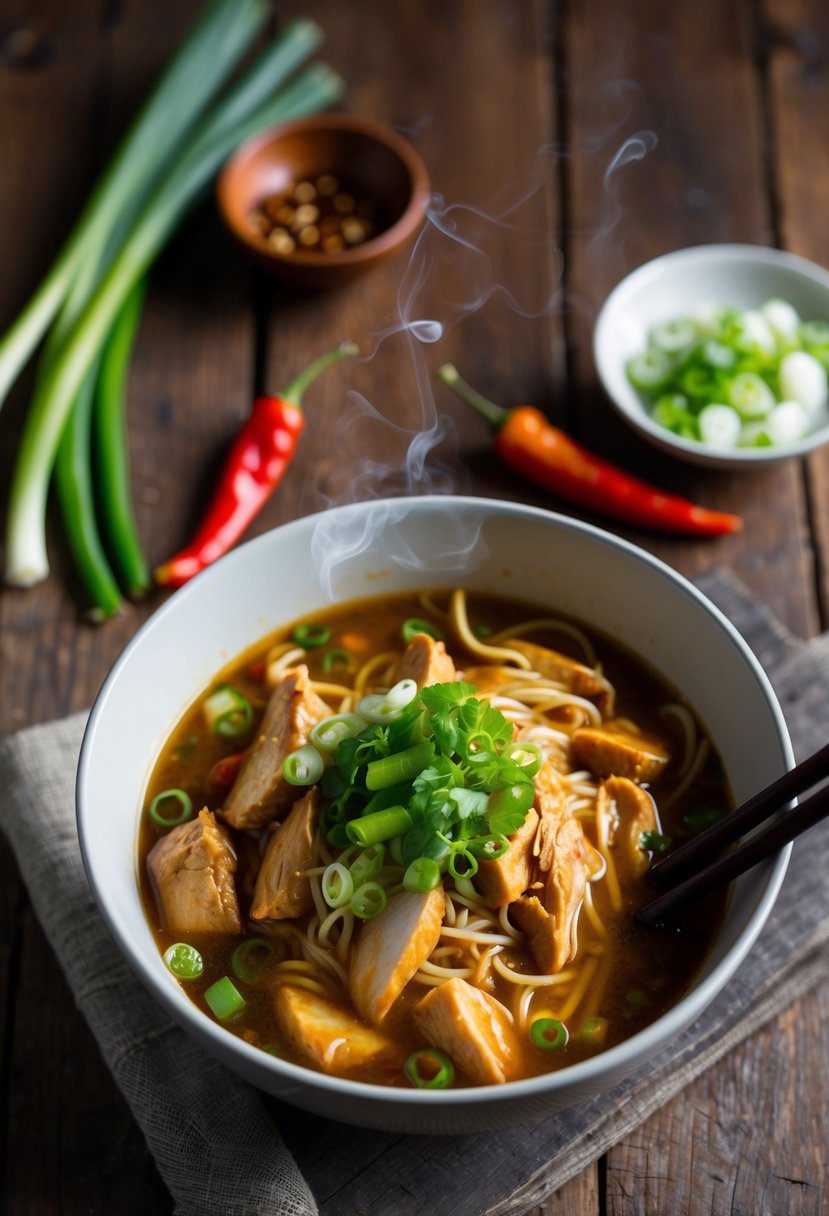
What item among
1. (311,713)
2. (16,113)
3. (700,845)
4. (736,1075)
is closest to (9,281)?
(16,113)

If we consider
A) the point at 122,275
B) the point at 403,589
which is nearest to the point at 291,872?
the point at 403,589

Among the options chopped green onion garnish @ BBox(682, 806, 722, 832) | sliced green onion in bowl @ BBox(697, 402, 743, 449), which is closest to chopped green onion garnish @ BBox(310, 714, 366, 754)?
chopped green onion garnish @ BBox(682, 806, 722, 832)

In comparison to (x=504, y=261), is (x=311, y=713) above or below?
above

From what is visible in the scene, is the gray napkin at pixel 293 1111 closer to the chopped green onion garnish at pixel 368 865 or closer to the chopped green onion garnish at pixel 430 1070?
the chopped green onion garnish at pixel 430 1070

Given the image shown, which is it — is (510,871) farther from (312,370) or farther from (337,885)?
(312,370)

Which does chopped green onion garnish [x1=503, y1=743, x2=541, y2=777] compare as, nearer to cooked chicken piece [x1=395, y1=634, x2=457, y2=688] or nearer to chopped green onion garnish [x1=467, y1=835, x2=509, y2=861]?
chopped green onion garnish [x1=467, y1=835, x2=509, y2=861]

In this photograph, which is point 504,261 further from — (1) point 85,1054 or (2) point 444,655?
(1) point 85,1054
